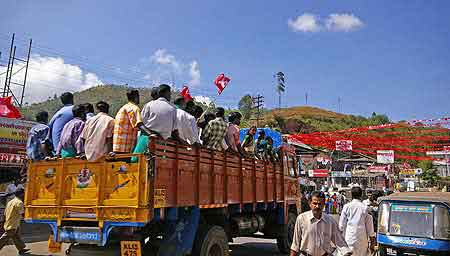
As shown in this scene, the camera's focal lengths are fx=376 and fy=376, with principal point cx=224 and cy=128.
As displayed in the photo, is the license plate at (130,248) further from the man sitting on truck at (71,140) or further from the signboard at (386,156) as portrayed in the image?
the signboard at (386,156)

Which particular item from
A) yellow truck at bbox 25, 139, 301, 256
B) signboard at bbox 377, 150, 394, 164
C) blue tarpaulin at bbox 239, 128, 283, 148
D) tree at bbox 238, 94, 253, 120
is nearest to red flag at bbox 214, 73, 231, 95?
blue tarpaulin at bbox 239, 128, 283, 148

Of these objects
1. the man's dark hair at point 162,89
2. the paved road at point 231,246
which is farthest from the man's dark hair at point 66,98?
the paved road at point 231,246

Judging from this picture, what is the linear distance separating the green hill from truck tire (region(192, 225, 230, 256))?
36.0 m

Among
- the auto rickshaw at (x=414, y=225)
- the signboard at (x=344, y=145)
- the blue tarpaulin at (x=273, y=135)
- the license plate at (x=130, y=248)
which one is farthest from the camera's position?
the signboard at (x=344, y=145)

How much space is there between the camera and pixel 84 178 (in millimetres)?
4863

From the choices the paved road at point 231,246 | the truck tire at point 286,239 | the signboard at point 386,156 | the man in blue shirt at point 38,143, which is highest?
the signboard at point 386,156

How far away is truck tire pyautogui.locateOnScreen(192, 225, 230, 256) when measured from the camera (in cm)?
543

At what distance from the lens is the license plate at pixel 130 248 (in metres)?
4.45

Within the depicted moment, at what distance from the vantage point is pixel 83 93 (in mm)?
127875

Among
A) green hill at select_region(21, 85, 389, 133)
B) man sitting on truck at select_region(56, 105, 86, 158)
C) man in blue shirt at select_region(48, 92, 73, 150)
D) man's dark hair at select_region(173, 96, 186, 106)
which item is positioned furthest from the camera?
green hill at select_region(21, 85, 389, 133)

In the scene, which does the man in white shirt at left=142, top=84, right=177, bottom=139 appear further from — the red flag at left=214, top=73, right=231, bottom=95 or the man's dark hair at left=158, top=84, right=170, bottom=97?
the red flag at left=214, top=73, right=231, bottom=95

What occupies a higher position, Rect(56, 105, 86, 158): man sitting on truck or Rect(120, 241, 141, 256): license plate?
Rect(56, 105, 86, 158): man sitting on truck

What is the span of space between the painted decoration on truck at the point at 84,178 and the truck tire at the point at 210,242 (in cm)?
176

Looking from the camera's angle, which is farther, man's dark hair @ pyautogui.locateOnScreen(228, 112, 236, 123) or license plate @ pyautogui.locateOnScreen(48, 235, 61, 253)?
man's dark hair @ pyautogui.locateOnScreen(228, 112, 236, 123)
